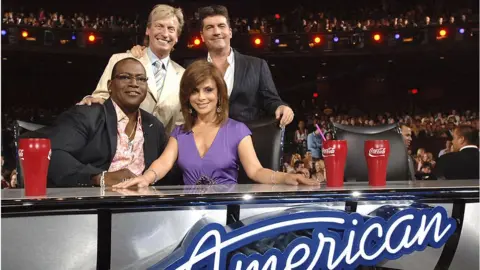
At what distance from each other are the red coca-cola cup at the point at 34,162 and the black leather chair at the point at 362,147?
1335 millimetres

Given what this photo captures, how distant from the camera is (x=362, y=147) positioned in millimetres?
2398

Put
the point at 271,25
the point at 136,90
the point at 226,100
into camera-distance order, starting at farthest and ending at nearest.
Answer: the point at 271,25 < the point at 136,90 < the point at 226,100

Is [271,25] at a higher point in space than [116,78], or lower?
higher

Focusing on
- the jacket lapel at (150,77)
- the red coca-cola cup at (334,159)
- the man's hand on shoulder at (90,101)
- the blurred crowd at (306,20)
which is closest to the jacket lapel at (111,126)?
the man's hand on shoulder at (90,101)

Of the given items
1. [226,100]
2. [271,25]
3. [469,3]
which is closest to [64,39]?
[271,25]

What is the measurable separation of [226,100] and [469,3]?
9874 millimetres

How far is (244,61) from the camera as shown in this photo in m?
2.82

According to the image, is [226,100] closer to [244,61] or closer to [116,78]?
[116,78]

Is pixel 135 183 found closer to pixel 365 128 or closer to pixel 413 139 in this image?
pixel 365 128

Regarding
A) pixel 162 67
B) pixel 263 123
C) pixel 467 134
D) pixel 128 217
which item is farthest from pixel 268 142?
pixel 467 134

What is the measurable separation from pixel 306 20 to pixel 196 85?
9078mm

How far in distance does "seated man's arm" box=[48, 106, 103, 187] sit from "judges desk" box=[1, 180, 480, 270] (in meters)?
0.75

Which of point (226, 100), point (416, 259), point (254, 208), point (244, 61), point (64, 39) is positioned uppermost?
point (64, 39)

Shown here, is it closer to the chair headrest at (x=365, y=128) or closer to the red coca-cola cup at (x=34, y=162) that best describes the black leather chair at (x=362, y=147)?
the chair headrest at (x=365, y=128)
